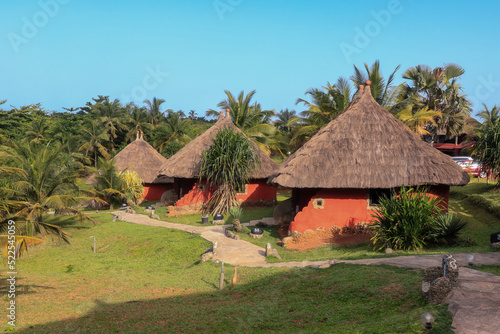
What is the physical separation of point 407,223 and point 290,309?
232 inches

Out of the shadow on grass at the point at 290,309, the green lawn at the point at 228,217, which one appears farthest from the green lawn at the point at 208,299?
the green lawn at the point at 228,217

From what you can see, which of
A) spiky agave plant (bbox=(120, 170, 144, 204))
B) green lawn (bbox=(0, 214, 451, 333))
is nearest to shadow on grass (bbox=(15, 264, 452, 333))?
green lawn (bbox=(0, 214, 451, 333))

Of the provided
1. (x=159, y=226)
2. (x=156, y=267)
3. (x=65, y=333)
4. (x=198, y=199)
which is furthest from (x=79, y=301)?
(x=198, y=199)

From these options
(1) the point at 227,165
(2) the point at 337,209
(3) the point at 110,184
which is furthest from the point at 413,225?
(3) the point at 110,184

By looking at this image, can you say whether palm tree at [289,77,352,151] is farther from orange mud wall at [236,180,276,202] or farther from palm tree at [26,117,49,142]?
palm tree at [26,117,49,142]

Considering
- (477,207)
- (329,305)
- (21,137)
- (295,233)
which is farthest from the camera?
(21,137)

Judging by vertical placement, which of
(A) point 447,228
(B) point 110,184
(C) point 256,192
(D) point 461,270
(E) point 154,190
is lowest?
(D) point 461,270

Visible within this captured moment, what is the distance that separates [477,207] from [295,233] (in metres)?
9.61

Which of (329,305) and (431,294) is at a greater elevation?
(431,294)

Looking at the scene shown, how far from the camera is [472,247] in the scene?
40.3 ft

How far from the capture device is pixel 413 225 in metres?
12.8

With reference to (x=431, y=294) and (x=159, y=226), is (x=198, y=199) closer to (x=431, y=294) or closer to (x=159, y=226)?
(x=159, y=226)

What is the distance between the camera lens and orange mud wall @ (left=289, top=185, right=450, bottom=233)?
51.5 feet

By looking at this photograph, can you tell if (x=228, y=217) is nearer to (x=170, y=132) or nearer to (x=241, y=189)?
(x=241, y=189)
